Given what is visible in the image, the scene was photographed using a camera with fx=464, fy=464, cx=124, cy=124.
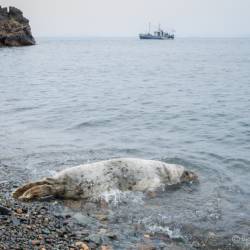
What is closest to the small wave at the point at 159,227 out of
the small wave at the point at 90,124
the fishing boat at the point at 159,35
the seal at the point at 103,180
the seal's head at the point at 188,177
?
the seal at the point at 103,180

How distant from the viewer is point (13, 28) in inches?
3743

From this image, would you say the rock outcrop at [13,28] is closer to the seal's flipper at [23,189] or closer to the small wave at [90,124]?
the small wave at [90,124]

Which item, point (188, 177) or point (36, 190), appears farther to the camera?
point (188, 177)

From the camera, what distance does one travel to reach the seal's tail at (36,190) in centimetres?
1006

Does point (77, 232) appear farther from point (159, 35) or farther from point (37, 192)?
point (159, 35)

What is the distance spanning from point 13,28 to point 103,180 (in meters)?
89.5

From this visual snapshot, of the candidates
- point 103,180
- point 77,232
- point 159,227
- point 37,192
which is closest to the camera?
point 77,232

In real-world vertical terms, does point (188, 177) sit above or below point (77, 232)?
below

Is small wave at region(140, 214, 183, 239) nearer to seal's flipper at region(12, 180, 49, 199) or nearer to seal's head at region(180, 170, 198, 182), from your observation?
seal's head at region(180, 170, 198, 182)

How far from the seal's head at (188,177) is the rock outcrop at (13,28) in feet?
288

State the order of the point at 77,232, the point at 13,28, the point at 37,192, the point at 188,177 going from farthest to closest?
the point at 13,28 → the point at 188,177 → the point at 37,192 → the point at 77,232

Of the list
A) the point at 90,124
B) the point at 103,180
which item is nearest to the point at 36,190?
the point at 103,180

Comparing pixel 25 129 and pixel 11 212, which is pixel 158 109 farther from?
pixel 11 212

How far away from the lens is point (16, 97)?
26344 millimetres
